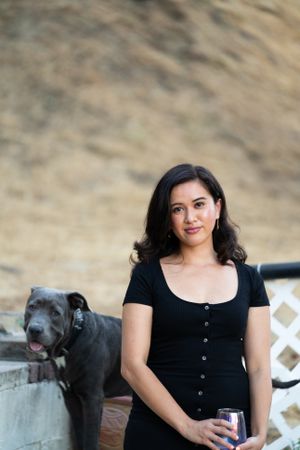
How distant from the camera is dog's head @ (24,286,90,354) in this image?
114 inches

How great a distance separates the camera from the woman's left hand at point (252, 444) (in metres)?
1.82

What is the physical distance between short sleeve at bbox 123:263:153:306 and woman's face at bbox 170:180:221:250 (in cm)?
12

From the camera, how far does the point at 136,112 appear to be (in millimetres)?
8836

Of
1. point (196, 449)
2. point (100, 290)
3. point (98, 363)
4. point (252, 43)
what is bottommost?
point (100, 290)

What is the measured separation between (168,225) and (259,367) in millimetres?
358

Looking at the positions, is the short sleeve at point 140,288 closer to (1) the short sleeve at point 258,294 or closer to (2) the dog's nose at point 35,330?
(1) the short sleeve at point 258,294

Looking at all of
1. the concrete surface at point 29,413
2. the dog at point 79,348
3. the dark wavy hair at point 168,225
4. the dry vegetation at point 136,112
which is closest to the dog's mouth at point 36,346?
the dog at point 79,348

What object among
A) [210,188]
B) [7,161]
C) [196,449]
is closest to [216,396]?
[196,449]

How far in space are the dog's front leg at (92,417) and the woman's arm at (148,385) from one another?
121 cm

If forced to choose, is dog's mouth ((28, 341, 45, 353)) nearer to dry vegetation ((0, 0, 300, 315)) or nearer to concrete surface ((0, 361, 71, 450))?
concrete surface ((0, 361, 71, 450))

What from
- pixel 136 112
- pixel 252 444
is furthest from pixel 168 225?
pixel 136 112

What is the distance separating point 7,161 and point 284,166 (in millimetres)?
2592

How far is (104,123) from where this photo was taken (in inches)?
348

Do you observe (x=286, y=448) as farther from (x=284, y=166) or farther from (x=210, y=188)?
(x=284, y=166)
